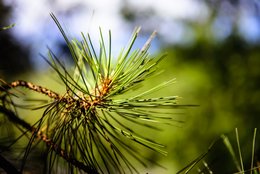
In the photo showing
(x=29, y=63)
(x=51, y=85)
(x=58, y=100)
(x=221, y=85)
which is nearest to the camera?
(x=58, y=100)

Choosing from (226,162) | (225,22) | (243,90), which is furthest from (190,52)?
(226,162)

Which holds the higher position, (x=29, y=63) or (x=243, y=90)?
(x=29, y=63)

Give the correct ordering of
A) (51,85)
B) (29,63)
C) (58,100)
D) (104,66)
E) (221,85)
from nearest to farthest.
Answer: (58,100) < (104,66) < (221,85) < (29,63) < (51,85)

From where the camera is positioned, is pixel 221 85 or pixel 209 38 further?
pixel 209 38

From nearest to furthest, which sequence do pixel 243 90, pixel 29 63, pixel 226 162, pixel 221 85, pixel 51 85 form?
1. pixel 226 162
2. pixel 243 90
3. pixel 221 85
4. pixel 29 63
5. pixel 51 85

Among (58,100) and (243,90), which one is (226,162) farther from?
(58,100)

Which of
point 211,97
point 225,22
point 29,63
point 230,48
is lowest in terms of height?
point 211,97

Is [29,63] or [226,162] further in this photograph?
[29,63]

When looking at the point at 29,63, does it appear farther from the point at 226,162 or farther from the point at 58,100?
the point at 58,100

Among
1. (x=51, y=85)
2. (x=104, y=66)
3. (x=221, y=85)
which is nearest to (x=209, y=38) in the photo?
(x=221, y=85)
